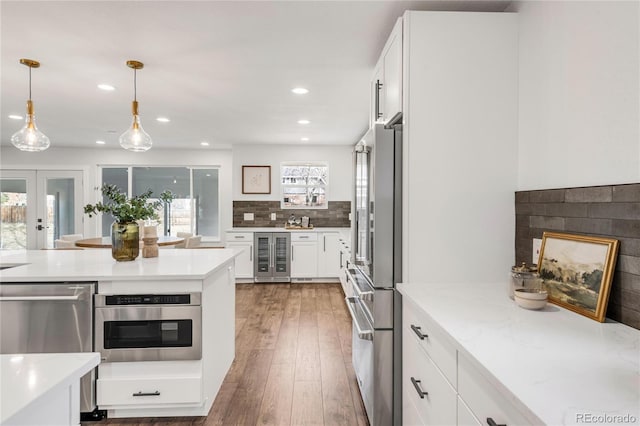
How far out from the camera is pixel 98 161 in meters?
6.89

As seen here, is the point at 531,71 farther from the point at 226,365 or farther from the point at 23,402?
the point at 226,365

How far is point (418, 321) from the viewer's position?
1.52 metres

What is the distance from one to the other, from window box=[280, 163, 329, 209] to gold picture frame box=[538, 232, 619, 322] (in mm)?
4988

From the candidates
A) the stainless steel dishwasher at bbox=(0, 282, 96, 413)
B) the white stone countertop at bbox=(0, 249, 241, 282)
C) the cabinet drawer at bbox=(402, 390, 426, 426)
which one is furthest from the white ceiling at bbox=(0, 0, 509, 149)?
the cabinet drawer at bbox=(402, 390, 426, 426)

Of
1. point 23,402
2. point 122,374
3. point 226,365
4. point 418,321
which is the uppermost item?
point 23,402

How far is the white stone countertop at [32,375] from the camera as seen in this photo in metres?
0.62

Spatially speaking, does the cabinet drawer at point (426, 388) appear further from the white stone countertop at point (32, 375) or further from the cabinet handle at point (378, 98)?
the cabinet handle at point (378, 98)

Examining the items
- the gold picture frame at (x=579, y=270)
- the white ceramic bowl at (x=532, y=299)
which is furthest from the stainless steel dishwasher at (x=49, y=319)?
the gold picture frame at (x=579, y=270)

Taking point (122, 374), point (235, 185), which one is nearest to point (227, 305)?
point (122, 374)

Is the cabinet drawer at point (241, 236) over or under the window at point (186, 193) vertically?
under

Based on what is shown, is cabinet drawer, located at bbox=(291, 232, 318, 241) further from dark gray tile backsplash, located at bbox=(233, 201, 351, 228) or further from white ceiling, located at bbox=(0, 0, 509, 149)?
white ceiling, located at bbox=(0, 0, 509, 149)

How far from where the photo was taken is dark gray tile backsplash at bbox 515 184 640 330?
118 centimetres

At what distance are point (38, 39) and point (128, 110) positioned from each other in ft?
5.99

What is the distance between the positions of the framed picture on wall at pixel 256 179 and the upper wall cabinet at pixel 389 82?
3999 mm
